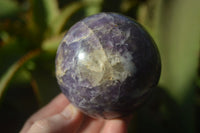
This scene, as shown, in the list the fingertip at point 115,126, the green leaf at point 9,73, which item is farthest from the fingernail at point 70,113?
the green leaf at point 9,73

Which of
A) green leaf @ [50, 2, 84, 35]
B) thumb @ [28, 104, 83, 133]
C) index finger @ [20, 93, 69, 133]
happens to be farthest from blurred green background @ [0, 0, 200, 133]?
thumb @ [28, 104, 83, 133]

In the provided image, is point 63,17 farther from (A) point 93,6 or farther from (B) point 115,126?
(B) point 115,126

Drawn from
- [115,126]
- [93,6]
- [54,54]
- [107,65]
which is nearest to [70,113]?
[115,126]

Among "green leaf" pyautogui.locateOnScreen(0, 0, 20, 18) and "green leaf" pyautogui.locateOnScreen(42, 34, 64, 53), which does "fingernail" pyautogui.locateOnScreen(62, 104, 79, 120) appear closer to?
"green leaf" pyautogui.locateOnScreen(42, 34, 64, 53)

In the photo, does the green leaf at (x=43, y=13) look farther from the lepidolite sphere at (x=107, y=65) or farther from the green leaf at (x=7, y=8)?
the lepidolite sphere at (x=107, y=65)

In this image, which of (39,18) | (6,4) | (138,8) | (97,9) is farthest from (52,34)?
(138,8)

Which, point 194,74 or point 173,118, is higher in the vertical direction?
point 194,74

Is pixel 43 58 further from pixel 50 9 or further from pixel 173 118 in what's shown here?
pixel 173 118
